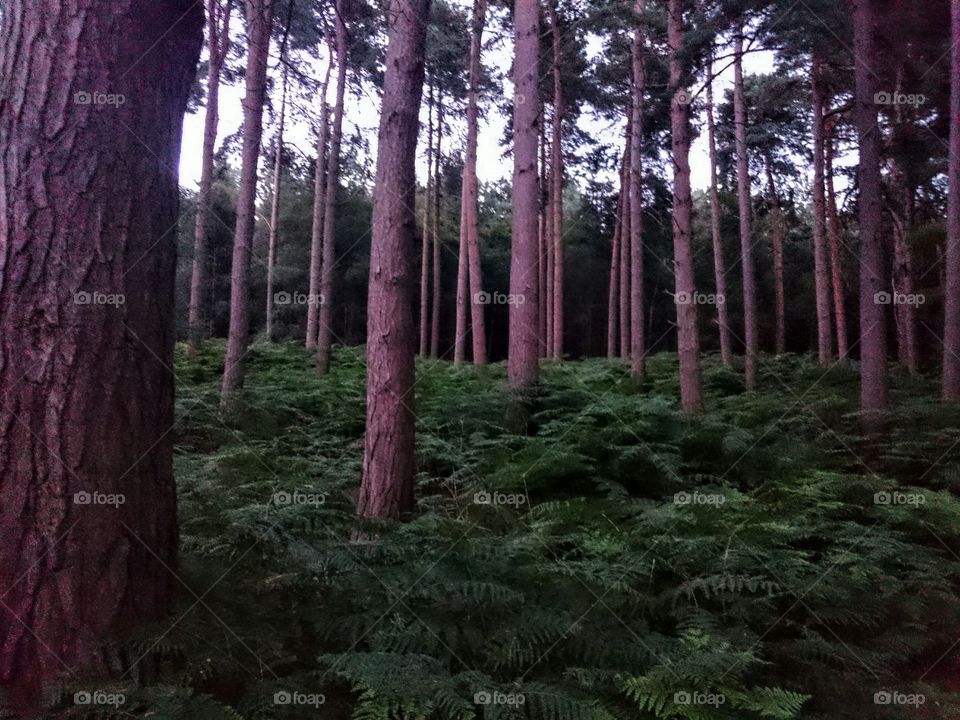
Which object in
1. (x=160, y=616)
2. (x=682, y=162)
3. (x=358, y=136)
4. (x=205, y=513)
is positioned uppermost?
(x=358, y=136)

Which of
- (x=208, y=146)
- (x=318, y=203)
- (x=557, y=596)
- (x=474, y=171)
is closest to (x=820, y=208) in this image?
(x=474, y=171)

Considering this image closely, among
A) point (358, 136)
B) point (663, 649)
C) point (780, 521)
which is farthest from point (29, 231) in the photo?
point (358, 136)

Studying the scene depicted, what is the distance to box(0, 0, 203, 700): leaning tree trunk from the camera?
8.97 ft

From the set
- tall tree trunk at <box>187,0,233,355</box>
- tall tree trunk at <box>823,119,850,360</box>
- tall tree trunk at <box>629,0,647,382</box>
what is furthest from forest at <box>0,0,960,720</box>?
tall tree trunk at <box>823,119,850,360</box>

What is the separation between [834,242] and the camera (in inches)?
875

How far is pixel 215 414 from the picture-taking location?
9.61 meters

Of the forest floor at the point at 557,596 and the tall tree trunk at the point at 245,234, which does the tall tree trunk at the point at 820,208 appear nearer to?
the forest floor at the point at 557,596

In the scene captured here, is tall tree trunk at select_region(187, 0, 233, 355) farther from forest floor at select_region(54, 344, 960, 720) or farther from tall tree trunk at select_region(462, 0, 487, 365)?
forest floor at select_region(54, 344, 960, 720)

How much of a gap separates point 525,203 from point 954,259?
660 centimetres

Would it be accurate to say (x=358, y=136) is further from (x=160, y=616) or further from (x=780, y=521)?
(x=160, y=616)

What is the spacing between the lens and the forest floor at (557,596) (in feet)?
9.36

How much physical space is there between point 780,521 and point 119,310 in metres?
4.75

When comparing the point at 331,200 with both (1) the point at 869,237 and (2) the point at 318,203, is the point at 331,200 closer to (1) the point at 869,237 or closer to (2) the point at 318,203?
(2) the point at 318,203

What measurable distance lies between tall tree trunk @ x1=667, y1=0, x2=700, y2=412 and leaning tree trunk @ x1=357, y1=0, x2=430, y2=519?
642cm
